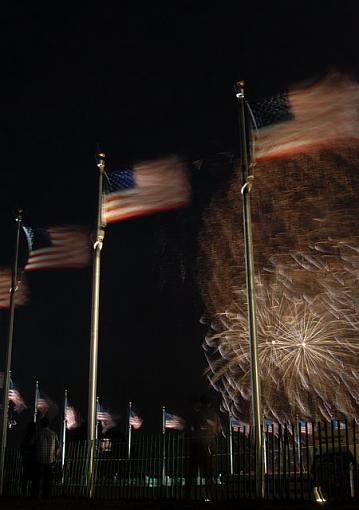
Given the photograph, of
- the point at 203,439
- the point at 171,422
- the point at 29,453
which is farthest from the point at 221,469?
the point at 171,422

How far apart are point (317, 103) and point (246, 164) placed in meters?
2.64

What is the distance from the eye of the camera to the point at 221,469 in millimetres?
16719

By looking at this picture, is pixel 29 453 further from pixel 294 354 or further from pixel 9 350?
pixel 294 354

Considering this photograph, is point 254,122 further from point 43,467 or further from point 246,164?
point 43,467

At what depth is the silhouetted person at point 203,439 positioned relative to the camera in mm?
14344

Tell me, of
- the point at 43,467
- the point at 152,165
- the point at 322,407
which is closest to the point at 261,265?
the point at 322,407

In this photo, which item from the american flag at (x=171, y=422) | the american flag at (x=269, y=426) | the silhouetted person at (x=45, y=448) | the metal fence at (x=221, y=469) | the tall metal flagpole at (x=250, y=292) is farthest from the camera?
the american flag at (x=171, y=422)

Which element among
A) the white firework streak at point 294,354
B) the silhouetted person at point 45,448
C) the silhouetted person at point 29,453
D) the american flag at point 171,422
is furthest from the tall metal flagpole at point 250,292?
the american flag at point 171,422

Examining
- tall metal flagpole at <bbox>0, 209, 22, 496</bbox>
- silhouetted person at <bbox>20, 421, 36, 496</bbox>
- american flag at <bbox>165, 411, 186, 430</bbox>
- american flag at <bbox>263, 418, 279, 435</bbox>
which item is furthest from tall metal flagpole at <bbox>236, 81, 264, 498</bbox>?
american flag at <bbox>165, 411, 186, 430</bbox>

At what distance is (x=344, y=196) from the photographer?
112ft

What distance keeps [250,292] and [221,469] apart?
4089mm

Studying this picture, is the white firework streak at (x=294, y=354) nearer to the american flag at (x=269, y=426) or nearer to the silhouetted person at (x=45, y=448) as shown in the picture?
the american flag at (x=269, y=426)

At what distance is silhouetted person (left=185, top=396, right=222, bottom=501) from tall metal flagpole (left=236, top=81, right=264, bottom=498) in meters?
0.87

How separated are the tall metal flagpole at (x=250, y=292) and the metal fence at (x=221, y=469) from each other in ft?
0.94
